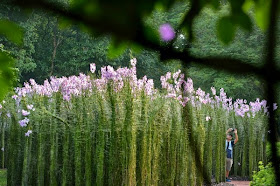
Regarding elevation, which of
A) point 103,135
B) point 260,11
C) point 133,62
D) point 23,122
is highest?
point 133,62

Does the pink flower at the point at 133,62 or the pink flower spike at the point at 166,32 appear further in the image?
the pink flower at the point at 133,62

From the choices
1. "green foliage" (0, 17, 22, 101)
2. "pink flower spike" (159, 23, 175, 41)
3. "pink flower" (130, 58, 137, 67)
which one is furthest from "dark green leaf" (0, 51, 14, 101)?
"pink flower" (130, 58, 137, 67)

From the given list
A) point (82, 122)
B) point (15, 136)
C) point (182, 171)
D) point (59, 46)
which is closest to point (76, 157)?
point (82, 122)

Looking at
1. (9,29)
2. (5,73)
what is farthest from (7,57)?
(9,29)

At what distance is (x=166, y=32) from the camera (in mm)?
530

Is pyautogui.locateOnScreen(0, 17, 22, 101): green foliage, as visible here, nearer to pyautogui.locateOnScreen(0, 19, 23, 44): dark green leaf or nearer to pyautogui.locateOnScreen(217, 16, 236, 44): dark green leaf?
pyautogui.locateOnScreen(0, 19, 23, 44): dark green leaf

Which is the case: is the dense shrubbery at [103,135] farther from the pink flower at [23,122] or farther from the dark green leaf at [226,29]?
the dark green leaf at [226,29]

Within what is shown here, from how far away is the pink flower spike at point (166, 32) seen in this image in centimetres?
50

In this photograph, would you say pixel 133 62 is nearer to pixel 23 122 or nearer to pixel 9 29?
pixel 23 122

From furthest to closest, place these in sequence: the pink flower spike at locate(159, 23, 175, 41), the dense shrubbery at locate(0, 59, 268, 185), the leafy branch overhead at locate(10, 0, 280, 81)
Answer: the dense shrubbery at locate(0, 59, 268, 185) < the pink flower spike at locate(159, 23, 175, 41) < the leafy branch overhead at locate(10, 0, 280, 81)

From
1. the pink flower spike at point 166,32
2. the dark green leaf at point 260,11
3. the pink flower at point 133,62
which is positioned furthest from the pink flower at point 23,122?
the pink flower spike at point 166,32

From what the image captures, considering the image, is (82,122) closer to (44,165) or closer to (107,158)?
(107,158)

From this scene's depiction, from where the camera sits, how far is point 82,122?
6137mm

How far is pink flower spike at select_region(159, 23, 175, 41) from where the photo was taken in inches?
19.8
